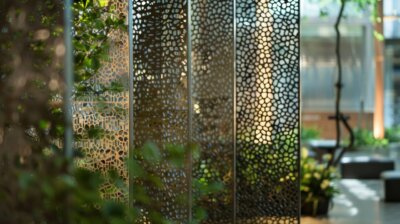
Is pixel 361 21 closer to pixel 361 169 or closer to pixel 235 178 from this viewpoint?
pixel 361 169

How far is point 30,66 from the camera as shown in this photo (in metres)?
2.98

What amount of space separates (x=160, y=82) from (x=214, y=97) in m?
0.84

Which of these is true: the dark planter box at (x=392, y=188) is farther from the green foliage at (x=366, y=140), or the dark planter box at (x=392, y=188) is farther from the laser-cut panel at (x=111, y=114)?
the laser-cut panel at (x=111, y=114)

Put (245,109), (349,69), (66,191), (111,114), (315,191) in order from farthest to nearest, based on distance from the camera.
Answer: (349,69), (315,191), (245,109), (111,114), (66,191)

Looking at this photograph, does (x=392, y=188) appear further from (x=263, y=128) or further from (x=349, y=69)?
(x=349, y=69)

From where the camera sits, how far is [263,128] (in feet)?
22.9

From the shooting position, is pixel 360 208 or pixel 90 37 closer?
pixel 90 37

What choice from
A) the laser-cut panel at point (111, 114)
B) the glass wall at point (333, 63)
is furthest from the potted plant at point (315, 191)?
the glass wall at point (333, 63)

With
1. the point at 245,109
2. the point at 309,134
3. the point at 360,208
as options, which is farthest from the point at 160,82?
the point at 309,134

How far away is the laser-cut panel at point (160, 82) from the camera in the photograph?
6234 mm

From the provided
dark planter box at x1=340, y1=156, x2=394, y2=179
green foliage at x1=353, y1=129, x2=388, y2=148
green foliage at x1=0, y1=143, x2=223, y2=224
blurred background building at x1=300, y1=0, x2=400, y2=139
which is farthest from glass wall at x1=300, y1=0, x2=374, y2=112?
green foliage at x1=0, y1=143, x2=223, y2=224

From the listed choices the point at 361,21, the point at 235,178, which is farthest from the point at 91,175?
the point at 361,21

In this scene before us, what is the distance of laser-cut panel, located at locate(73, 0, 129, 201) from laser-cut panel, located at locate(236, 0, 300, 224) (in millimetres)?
1537

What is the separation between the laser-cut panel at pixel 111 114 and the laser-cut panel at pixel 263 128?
1.54 m
